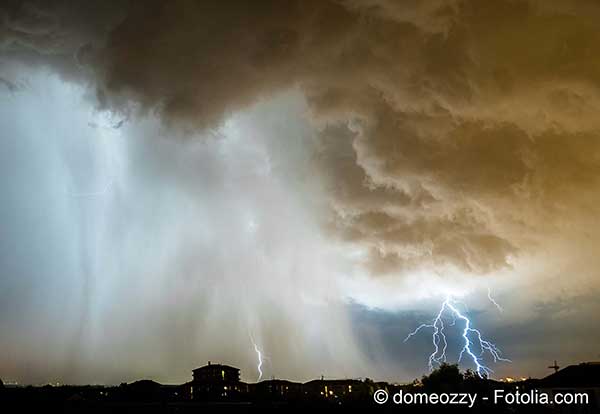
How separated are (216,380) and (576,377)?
52.3m

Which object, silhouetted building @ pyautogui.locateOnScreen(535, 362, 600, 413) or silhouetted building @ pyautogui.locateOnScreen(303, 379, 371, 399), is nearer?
silhouetted building @ pyautogui.locateOnScreen(535, 362, 600, 413)

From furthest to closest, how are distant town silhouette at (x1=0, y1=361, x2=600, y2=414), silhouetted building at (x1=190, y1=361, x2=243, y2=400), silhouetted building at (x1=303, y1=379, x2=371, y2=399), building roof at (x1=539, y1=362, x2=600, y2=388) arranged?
silhouetted building at (x1=303, y1=379, x2=371, y2=399) < silhouetted building at (x1=190, y1=361, x2=243, y2=400) < building roof at (x1=539, y1=362, x2=600, y2=388) < distant town silhouette at (x1=0, y1=361, x2=600, y2=414)

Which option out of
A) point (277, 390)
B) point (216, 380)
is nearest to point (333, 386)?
point (277, 390)

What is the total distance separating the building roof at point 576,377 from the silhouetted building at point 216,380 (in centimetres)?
4288

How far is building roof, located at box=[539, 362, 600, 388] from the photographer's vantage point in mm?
42862

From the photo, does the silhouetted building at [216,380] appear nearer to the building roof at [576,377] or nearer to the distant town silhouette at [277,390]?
the distant town silhouette at [277,390]

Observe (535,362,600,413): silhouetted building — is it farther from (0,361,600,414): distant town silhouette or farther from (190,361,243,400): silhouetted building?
(190,361,243,400): silhouetted building

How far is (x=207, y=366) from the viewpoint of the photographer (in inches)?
3255

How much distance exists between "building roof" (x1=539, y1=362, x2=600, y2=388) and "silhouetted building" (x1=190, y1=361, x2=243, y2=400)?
42.9 m

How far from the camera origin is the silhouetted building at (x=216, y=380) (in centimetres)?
7400

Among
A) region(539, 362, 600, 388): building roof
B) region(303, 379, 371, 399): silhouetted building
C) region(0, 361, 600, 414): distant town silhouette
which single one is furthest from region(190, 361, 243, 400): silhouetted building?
region(539, 362, 600, 388): building roof

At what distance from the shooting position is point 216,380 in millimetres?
79312

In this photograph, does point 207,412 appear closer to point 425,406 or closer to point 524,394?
point 425,406

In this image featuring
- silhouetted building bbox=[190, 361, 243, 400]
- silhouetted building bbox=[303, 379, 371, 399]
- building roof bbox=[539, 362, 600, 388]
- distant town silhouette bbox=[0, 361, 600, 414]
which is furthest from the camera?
silhouetted building bbox=[303, 379, 371, 399]
